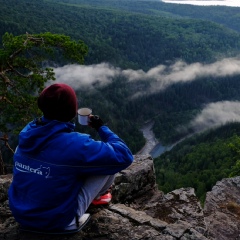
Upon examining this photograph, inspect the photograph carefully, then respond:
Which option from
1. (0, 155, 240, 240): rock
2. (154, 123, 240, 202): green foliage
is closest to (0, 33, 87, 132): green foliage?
(0, 155, 240, 240): rock

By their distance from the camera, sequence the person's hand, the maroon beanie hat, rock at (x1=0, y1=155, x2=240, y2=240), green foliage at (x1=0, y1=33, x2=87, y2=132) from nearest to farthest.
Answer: the maroon beanie hat < the person's hand < rock at (x1=0, y1=155, x2=240, y2=240) < green foliage at (x1=0, y1=33, x2=87, y2=132)

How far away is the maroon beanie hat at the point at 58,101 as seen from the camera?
4.73 metres

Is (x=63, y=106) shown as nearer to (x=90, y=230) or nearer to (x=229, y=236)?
(x=90, y=230)

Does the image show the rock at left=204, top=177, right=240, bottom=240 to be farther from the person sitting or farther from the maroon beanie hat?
the maroon beanie hat

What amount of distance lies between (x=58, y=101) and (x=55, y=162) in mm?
954

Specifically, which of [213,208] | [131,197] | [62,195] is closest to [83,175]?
[62,195]

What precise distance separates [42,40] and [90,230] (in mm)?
13386

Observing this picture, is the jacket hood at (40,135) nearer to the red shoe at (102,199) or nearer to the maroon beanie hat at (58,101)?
the maroon beanie hat at (58,101)

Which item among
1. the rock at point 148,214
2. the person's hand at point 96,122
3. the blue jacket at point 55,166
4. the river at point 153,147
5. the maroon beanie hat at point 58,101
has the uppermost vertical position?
the maroon beanie hat at point 58,101

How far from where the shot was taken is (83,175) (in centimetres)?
509

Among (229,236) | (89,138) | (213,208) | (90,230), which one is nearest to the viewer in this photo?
(89,138)

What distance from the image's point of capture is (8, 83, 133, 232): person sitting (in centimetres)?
474

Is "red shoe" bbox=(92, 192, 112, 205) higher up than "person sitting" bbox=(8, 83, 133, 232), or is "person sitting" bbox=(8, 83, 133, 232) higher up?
"person sitting" bbox=(8, 83, 133, 232)

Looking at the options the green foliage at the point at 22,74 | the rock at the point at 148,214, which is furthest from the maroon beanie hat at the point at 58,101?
the green foliage at the point at 22,74
